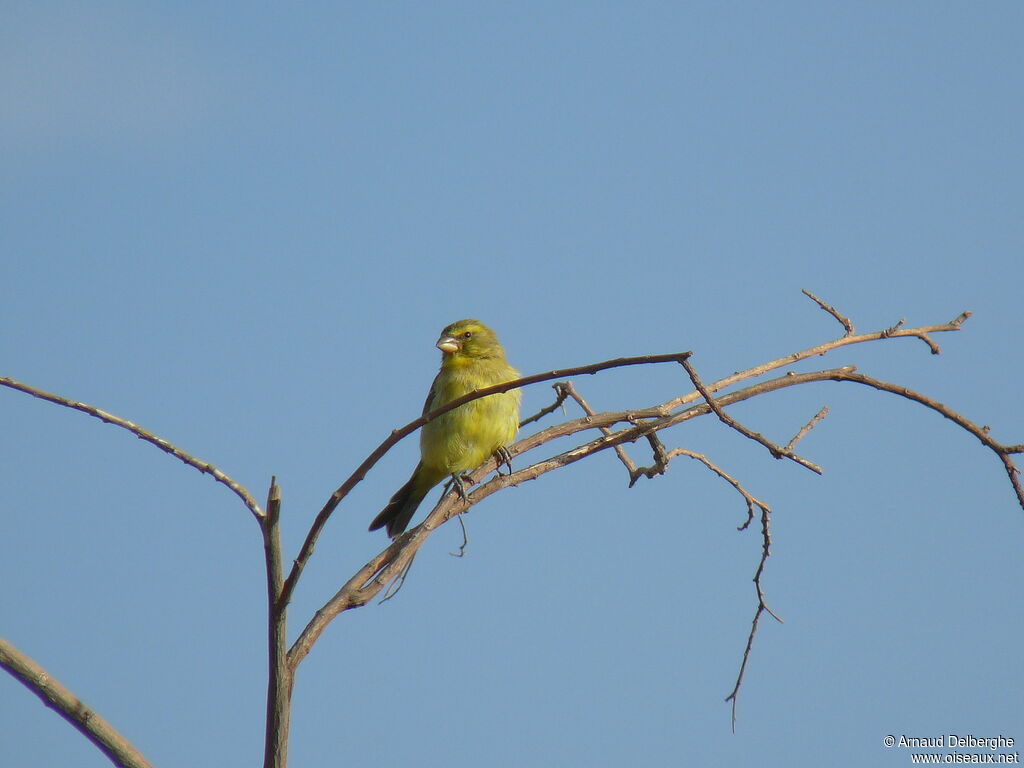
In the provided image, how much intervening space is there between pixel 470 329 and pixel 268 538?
4651mm

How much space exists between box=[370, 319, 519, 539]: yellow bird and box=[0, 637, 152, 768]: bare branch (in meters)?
3.63

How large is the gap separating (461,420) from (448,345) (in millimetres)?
900

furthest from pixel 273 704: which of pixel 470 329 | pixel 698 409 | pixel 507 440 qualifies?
pixel 470 329

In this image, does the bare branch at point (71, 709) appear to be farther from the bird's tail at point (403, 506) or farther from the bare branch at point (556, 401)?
the bird's tail at point (403, 506)

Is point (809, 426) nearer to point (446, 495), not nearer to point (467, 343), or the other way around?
point (446, 495)

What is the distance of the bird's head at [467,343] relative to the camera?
7109mm

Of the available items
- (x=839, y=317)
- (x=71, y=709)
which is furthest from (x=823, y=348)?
(x=71, y=709)

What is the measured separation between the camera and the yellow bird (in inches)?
248

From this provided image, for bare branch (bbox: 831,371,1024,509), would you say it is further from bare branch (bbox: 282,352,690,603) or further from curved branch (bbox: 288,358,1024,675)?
bare branch (bbox: 282,352,690,603)

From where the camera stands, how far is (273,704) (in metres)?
2.64

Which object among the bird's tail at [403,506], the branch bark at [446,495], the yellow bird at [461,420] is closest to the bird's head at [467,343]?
the yellow bird at [461,420]

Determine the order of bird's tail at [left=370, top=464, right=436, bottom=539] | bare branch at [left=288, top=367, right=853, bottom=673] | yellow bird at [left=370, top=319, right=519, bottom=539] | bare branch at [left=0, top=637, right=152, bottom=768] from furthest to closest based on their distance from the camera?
1. bird's tail at [left=370, top=464, right=436, bottom=539]
2. yellow bird at [left=370, top=319, right=519, bottom=539]
3. bare branch at [left=288, top=367, right=853, bottom=673]
4. bare branch at [left=0, top=637, right=152, bottom=768]

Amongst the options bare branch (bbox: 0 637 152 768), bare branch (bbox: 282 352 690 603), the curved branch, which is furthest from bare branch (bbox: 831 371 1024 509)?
bare branch (bbox: 0 637 152 768)

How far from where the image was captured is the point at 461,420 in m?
6.29
